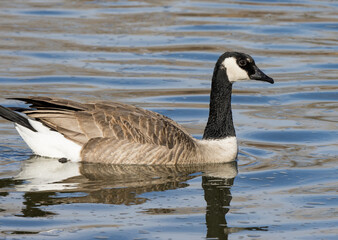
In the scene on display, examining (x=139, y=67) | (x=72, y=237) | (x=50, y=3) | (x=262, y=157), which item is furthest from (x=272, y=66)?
(x=72, y=237)

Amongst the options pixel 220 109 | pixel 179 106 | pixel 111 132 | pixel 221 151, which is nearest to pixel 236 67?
pixel 220 109

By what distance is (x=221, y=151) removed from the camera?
11883 mm

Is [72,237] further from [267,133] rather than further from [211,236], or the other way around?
[267,133]

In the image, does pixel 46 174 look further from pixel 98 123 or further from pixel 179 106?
pixel 179 106

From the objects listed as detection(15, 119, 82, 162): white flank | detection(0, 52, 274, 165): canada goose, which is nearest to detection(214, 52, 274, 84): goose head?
detection(0, 52, 274, 165): canada goose

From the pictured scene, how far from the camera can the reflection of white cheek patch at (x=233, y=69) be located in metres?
11.9

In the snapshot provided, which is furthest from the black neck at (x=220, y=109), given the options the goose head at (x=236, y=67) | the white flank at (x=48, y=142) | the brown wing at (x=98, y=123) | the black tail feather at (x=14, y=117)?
the black tail feather at (x=14, y=117)

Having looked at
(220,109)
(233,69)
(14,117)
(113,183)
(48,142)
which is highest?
(233,69)

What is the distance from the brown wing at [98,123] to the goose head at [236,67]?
1214 mm

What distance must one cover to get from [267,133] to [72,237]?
575cm

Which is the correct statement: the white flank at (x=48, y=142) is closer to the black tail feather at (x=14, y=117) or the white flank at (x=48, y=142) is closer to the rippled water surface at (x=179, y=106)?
the black tail feather at (x=14, y=117)

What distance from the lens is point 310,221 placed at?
9055 mm

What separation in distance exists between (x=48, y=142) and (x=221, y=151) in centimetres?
249

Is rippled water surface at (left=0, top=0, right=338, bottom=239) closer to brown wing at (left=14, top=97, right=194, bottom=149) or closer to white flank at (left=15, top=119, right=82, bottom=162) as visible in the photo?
white flank at (left=15, top=119, right=82, bottom=162)
